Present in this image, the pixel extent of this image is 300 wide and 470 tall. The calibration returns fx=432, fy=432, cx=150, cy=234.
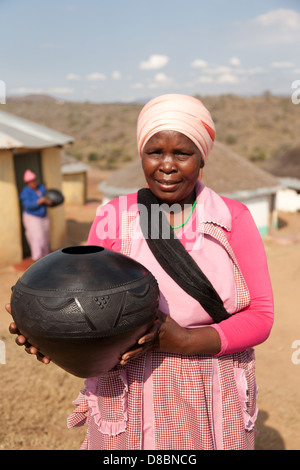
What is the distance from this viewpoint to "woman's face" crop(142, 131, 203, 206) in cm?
164

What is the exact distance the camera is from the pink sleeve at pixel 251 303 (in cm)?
163

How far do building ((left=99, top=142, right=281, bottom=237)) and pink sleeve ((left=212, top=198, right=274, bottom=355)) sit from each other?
9.64 metres

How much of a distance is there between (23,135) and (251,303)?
823cm

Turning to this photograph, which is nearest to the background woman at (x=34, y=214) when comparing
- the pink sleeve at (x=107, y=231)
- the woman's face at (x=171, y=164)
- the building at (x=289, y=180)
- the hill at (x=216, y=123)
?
the pink sleeve at (x=107, y=231)

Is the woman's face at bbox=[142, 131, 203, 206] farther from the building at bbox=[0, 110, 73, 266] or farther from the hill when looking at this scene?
the hill

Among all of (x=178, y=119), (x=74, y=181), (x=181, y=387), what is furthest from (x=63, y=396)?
(x=74, y=181)

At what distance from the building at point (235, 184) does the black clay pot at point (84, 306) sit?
996 centimetres

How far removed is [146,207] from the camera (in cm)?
172

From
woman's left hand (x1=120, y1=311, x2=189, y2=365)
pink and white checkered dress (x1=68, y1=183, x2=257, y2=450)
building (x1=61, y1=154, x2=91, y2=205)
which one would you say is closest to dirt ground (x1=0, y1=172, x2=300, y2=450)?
pink and white checkered dress (x1=68, y1=183, x2=257, y2=450)

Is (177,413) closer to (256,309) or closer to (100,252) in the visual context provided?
(256,309)

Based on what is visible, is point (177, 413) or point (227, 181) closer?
point (177, 413)

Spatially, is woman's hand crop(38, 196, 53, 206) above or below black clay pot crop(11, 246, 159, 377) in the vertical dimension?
below

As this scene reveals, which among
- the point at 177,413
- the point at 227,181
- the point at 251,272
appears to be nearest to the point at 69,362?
the point at 177,413
